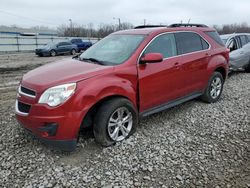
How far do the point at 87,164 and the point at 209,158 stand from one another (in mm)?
1761

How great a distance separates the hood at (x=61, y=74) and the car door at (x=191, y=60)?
1758 millimetres

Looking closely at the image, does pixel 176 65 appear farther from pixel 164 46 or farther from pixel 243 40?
pixel 243 40

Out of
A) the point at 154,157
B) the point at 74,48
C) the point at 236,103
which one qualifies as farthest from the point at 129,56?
the point at 74,48

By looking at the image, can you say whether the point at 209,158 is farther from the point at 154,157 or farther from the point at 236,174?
the point at 154,157

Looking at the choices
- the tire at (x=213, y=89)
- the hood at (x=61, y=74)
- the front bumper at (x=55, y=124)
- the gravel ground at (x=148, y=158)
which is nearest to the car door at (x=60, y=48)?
the gravel ground at (x=148, y=158)

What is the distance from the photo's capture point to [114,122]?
147 inches

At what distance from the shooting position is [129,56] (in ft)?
12.9

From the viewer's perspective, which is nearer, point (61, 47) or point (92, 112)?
point (92, 112)

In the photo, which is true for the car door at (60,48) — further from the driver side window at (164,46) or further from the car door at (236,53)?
the driver side window at (164,46)

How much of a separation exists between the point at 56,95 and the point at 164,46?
2279 millimetres

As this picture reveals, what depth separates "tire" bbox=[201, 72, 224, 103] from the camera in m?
5.60

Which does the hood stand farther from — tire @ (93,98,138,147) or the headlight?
tire @ (93,98,138,147)

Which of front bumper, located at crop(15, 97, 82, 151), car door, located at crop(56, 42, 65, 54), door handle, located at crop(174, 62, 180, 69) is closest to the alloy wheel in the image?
front bumper, located at crop(15, 97, 82, 151)

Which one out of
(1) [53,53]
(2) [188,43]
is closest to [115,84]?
(2) [188,43]
